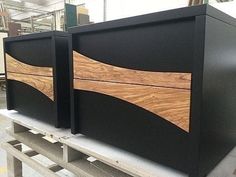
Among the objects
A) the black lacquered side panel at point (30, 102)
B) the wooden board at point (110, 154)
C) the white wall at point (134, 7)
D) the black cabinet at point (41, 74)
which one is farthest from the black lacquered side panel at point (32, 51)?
the white wall at point (134, 7)

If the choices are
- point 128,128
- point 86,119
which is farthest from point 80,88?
point 128,128

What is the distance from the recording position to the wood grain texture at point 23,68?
913 millimetres

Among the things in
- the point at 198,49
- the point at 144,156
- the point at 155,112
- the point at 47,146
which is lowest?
the point at 47,146

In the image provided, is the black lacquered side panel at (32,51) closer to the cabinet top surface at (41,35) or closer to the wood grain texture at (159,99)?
the cabinet top surface at (41,35)

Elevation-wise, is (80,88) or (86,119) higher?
(80,88)

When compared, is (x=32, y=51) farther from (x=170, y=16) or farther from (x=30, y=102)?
(x=170, y=16)

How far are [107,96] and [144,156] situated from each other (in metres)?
0.21

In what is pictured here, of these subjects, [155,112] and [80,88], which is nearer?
[155,112]

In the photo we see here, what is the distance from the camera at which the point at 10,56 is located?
111cm

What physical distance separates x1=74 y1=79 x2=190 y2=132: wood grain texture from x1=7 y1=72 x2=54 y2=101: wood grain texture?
0.29 m

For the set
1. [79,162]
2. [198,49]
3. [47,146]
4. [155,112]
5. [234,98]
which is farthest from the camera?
[47,146]

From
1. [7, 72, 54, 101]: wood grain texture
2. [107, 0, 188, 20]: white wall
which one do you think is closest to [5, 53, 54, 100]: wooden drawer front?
[7, 72, 54, 101]: wood grain texture

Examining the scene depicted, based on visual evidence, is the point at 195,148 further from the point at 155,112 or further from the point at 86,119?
the point at 86,119

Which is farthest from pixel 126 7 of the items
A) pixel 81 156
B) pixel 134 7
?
pixel 81 156
